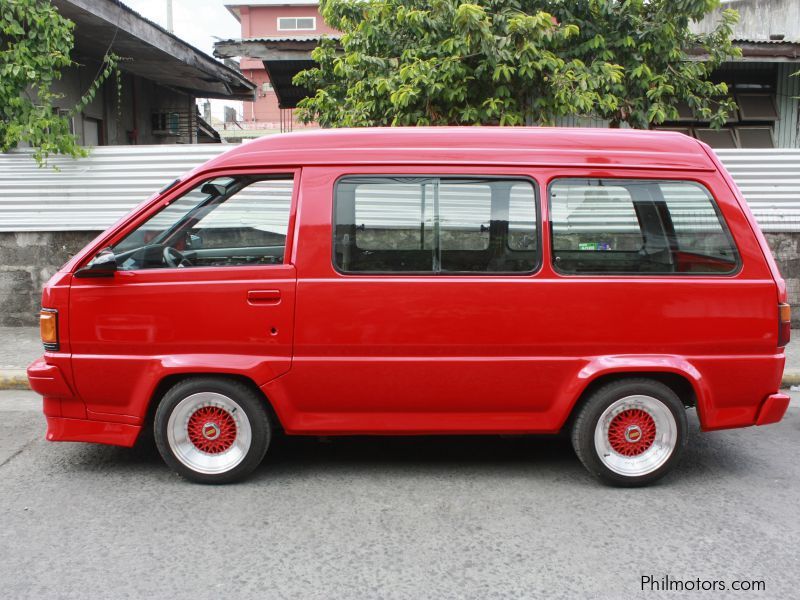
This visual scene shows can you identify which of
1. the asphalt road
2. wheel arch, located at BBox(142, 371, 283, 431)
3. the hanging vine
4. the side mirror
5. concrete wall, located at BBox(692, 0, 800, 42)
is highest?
concrete wall, located at BBox(692, 0, 800, 42)

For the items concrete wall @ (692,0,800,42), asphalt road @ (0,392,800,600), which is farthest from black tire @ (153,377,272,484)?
concrete wall @ (692,0,800,42)

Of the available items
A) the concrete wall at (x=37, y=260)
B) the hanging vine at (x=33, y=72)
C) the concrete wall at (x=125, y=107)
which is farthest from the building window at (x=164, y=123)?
the concrete wall at (x=37, y=260)

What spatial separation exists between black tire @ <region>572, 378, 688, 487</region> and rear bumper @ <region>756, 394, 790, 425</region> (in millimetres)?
436

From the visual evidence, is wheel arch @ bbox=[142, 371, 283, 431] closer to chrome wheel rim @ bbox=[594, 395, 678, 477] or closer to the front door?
the front door

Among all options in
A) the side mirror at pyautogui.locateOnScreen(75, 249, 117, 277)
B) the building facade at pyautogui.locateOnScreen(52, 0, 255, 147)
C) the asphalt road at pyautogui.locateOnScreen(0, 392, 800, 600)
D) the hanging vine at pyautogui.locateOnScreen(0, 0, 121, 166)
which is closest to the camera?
the asphalt road at pyautogui.locateOnScreen(0, 392, 800, 600)

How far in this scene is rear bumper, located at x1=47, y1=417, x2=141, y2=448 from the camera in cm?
415

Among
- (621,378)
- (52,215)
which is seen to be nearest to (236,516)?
(621,378)

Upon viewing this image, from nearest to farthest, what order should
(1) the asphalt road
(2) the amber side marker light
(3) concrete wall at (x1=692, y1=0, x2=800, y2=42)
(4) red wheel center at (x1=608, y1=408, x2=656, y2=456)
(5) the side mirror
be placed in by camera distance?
(1) the asphalt road, (5) the side mirror, (2) the amber side marker light, (4) red wheel center at (x1=608, y1=408, x2=656, y2=456), (3) concrete wall at (x1=692, y1=0, x2=800, y2=42)

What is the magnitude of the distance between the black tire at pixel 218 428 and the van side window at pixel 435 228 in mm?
978

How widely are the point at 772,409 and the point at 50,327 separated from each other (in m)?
4.11

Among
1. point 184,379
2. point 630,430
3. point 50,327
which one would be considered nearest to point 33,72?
point 50,327

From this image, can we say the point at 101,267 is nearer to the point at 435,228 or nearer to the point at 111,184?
the point at 435,228

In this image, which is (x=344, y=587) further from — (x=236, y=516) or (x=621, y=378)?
(x=621, y=378)

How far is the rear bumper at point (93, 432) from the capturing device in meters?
4.15
